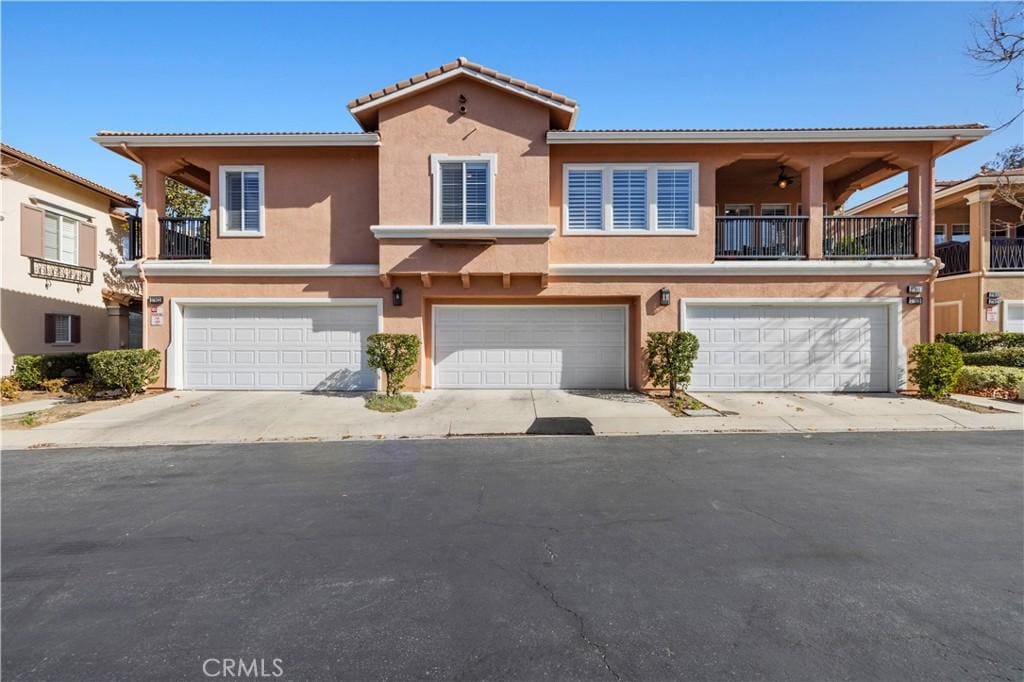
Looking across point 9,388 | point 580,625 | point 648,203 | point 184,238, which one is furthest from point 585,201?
point 9,388

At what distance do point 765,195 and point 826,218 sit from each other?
11.9 ft

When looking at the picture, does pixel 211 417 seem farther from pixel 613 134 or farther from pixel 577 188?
pixel 613 134

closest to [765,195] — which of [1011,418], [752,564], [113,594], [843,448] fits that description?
[1011,418]

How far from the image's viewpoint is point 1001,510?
471 cm

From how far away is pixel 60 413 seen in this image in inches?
367

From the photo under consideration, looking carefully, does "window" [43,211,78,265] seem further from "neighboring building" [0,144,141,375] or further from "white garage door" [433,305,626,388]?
"white garage door" [433,305,626,388]

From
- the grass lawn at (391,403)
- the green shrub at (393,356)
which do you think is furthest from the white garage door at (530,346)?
Answer: the grass lawn at (391,403)

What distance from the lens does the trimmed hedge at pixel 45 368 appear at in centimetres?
1224

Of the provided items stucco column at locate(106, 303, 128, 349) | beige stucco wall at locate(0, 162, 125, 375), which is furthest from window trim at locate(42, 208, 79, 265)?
stucco column at locate(106, 303, 128, 349)

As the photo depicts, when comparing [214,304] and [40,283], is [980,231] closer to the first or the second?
[214,304]

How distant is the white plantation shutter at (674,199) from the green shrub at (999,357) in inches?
380

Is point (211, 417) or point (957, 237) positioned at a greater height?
point (957, 237)

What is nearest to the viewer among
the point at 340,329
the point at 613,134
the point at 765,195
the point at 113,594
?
the point at 113,594

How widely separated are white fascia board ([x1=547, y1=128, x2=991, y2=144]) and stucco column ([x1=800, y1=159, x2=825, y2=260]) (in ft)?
2.31
